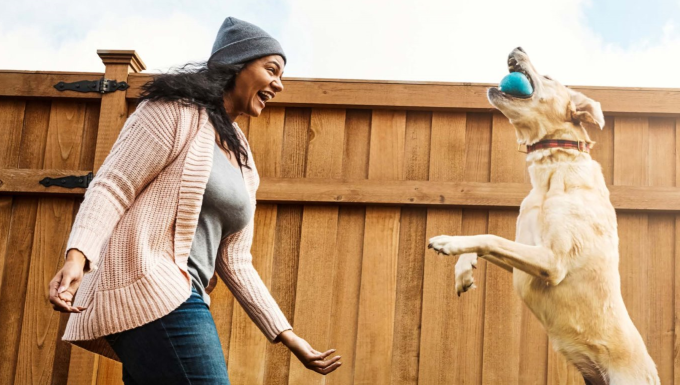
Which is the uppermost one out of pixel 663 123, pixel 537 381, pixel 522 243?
pixel 663 123

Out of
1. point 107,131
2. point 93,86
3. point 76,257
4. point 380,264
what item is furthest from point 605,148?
point 76,257

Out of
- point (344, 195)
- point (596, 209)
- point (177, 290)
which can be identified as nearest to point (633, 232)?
point (596, 209)

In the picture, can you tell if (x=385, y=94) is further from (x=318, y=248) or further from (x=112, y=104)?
(x=112, y=104)

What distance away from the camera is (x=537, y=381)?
3469 mm

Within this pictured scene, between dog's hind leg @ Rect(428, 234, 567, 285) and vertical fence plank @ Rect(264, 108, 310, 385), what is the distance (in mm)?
1005

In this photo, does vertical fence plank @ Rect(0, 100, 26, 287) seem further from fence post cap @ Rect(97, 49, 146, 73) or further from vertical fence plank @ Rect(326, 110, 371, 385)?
vertical fence plank @ Rect(326, 110, 371, 385)

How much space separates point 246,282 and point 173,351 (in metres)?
0.54

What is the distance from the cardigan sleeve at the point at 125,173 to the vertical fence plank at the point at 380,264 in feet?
6.27

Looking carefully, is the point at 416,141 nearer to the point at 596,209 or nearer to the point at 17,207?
the point at 596,209

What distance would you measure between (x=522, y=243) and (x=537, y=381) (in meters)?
0.69

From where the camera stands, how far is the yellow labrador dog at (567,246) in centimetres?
309

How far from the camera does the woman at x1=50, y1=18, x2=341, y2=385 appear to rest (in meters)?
1.69

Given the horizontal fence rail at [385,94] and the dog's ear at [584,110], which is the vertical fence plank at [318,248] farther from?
the dog's ear at [584,110]

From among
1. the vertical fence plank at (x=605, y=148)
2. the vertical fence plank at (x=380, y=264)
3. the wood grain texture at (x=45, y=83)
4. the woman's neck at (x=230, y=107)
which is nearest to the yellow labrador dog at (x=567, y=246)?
the vertical fence plank at (x=605, y=148)
